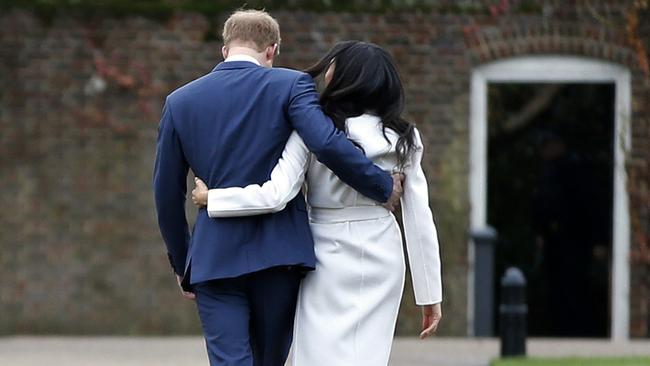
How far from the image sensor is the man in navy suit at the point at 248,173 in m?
4.97

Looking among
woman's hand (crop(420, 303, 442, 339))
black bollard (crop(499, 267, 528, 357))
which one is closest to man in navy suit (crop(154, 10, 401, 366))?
woman's hand (crop(420, 303, 442, 339))

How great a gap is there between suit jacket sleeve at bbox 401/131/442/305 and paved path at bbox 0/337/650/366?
4358 mm

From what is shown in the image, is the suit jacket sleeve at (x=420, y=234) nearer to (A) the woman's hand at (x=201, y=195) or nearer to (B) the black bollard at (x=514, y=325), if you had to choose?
(A) the woman's hand at (x=201, y=195)

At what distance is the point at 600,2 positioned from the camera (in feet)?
38.2

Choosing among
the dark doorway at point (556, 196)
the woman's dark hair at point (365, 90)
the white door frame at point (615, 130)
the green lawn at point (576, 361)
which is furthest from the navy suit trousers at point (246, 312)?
the dark doorway at point (556, 196)

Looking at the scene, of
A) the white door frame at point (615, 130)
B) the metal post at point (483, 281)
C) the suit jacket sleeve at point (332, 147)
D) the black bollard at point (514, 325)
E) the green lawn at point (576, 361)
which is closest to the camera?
the suit jacket sleeve at point (332, 147)

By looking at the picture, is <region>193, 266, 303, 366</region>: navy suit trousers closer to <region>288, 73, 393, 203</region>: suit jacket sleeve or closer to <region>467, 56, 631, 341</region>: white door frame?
<region>288, 73, 393, 203</region>: suit jacket sleeve

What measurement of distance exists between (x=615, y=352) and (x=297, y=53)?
338 cm

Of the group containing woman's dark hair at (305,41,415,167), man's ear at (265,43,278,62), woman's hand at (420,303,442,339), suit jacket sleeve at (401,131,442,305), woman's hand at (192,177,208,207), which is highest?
man's ear at (265,43,278,62)

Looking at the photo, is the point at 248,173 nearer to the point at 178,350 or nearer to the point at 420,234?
the point at 420,234

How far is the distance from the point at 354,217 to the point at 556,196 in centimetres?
784

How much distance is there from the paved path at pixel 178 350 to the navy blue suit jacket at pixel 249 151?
173 inches

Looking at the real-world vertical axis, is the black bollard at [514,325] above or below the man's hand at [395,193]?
below

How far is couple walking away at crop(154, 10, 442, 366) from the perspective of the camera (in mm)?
4980
